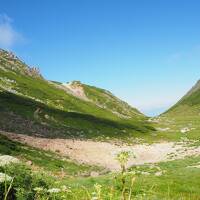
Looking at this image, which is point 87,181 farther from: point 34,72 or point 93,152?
point 34,72

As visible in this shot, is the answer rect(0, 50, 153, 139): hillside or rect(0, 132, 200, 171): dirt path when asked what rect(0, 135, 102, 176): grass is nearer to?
rect(0, 132, 200, 171): dirt path

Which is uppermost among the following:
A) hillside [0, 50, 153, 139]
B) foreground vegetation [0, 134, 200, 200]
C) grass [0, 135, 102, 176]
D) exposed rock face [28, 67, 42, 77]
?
exposed rock face [28, 67, 42, 77]

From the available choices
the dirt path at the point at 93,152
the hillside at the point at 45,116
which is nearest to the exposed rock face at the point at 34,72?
the hillside at the point at 45,116

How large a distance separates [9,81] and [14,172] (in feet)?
372

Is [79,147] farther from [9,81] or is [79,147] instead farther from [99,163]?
[9,81]

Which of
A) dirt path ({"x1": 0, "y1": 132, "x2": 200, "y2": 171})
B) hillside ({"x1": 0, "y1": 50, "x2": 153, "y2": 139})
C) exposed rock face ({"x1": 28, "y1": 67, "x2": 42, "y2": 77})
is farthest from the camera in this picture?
exposed rock face ({"x1": 28, "y1": 67, "x2": 42, "y2": 77})

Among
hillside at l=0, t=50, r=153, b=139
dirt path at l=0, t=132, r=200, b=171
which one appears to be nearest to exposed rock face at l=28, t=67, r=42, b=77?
hillside at l=0, t=50, r=153, b=139

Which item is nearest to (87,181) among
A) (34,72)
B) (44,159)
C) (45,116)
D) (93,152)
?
(44,159)

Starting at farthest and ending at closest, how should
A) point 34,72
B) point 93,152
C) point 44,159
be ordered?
Result: point 34,72 → point 93,152 → point 44,159

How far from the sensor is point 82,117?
96688mm

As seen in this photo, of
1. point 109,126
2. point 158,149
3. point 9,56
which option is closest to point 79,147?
point 158,149

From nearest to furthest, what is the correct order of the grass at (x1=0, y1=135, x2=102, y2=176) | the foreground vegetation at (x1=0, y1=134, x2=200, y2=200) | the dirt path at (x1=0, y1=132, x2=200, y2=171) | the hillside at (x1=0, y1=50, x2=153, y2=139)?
the foreground vegetation at (x1=0, y1=134, x2=200, y2=200), the grass at (x1=0, y1=135, x2=102, y2=176), the dirt path at (x1=0, y1=132, x2=200, y2=171), the hillside at (x1=0, y1=50, x2=153, y2=139)

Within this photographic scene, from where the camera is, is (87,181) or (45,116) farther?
(45,116)

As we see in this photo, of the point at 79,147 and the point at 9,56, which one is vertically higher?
the point at 9,56
